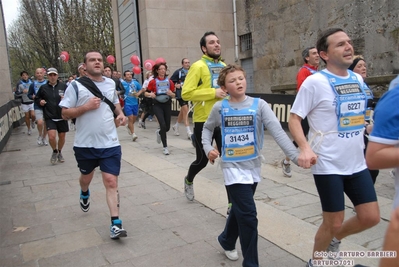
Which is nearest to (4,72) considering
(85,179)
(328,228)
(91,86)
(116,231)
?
(85,179)

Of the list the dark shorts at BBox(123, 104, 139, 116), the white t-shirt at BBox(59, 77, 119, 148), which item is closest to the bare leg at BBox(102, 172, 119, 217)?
the white t-shirt at BBox(59, 77, 119, 148)

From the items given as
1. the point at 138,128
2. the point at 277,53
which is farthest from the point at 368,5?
the point at 138,128

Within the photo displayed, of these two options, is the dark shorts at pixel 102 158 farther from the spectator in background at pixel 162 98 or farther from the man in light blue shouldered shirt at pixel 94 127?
the spectator in background at pixel 162 98

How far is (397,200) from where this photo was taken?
178cm

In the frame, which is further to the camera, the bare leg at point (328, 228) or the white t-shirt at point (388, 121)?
the bare leg at point (328, 228)

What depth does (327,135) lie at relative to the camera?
2.72 meters

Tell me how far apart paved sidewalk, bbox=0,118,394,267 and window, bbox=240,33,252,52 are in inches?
372

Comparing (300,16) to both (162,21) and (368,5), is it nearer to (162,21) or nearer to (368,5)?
(368,5)

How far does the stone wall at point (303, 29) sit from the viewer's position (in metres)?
9.89

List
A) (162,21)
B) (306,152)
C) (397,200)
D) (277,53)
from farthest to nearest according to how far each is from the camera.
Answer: (162,21) < (277,53) < (306,152) < (397,200)

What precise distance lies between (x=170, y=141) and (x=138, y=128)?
11.2ft

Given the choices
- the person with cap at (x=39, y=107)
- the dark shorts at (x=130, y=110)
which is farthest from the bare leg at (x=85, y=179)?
the dark shorts at (x=130, y=110)

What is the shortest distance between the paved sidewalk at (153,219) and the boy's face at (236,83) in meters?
1.47

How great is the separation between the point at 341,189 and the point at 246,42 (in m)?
13.9
